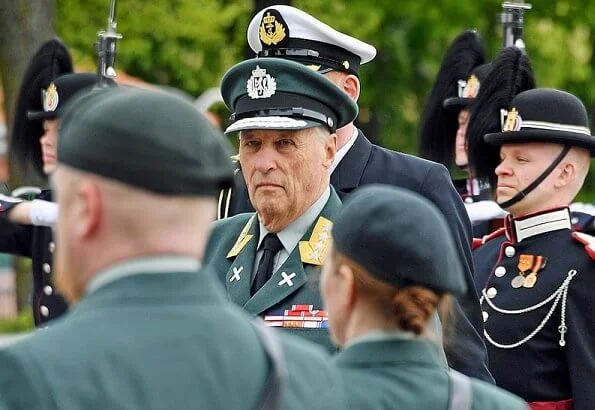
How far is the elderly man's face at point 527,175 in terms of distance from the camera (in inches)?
251

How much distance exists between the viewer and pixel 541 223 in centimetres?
638

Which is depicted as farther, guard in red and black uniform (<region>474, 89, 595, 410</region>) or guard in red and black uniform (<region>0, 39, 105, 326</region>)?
guard in red and black uniform (<region>0, 39, 105, 326</region>)

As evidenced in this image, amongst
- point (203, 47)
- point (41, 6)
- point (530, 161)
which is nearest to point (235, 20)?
point (203, 47)

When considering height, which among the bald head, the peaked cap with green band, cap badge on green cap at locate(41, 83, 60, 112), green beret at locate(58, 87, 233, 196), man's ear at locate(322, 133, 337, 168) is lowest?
cap badge on green cap at locate(41, 83, 60, 112)

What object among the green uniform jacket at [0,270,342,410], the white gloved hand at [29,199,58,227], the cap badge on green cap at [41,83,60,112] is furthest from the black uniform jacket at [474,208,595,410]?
the green uniform jacket at [0,270,342,410]

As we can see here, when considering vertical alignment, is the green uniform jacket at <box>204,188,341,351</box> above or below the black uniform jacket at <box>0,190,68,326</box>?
above

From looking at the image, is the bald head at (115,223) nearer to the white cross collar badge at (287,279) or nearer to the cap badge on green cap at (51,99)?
the white cross collar badge at (287,279)

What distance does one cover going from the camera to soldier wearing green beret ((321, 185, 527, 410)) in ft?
10.5

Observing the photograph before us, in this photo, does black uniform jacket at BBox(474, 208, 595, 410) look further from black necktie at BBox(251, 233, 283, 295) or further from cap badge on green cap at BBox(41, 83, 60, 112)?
cap badge on green cap at BBox(41, 83, 60, 112)

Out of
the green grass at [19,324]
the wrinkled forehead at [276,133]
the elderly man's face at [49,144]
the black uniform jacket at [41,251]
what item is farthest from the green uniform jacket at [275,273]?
the green grass at [19,324]

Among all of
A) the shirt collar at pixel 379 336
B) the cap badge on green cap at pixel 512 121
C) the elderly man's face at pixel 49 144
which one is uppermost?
the shirt collar at pixel 379 336

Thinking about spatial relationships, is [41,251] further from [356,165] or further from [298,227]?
[298,227]

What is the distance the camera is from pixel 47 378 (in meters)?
2.66

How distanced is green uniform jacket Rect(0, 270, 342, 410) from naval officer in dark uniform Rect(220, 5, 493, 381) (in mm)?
2146
